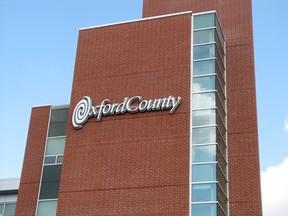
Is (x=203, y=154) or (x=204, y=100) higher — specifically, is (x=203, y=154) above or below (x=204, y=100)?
below

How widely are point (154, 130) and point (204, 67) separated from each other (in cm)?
405

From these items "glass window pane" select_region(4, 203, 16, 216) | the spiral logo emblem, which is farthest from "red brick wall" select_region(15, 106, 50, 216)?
"glass window pane" select_region(4, 203, 16, 216)

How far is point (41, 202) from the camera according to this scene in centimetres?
2694

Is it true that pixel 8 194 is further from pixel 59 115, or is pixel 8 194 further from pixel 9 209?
pixel 59 115

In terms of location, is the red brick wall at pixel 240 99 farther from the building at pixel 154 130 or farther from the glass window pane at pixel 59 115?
the glass window pane at pixel 59 115

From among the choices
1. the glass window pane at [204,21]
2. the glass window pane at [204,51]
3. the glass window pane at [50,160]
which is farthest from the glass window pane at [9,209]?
the glass window pane at [204,21]

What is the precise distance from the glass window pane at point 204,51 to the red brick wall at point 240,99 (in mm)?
2997

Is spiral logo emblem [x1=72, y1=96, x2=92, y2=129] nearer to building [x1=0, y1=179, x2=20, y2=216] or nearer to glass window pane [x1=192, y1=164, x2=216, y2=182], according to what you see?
glass window pane [x1=192, y1=164, x2=216, y2=182]

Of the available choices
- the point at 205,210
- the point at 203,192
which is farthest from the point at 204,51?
the point at 205,210

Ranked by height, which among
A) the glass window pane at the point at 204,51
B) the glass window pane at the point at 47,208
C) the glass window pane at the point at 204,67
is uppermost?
the glass window pane at the point at 204,51

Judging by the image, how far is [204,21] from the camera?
26859 millimetres

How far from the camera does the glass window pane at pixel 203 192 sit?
72.9ft

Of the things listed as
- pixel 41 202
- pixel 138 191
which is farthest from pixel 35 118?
pixel 138 191

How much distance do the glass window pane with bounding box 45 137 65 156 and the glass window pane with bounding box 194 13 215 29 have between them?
9293 mm
